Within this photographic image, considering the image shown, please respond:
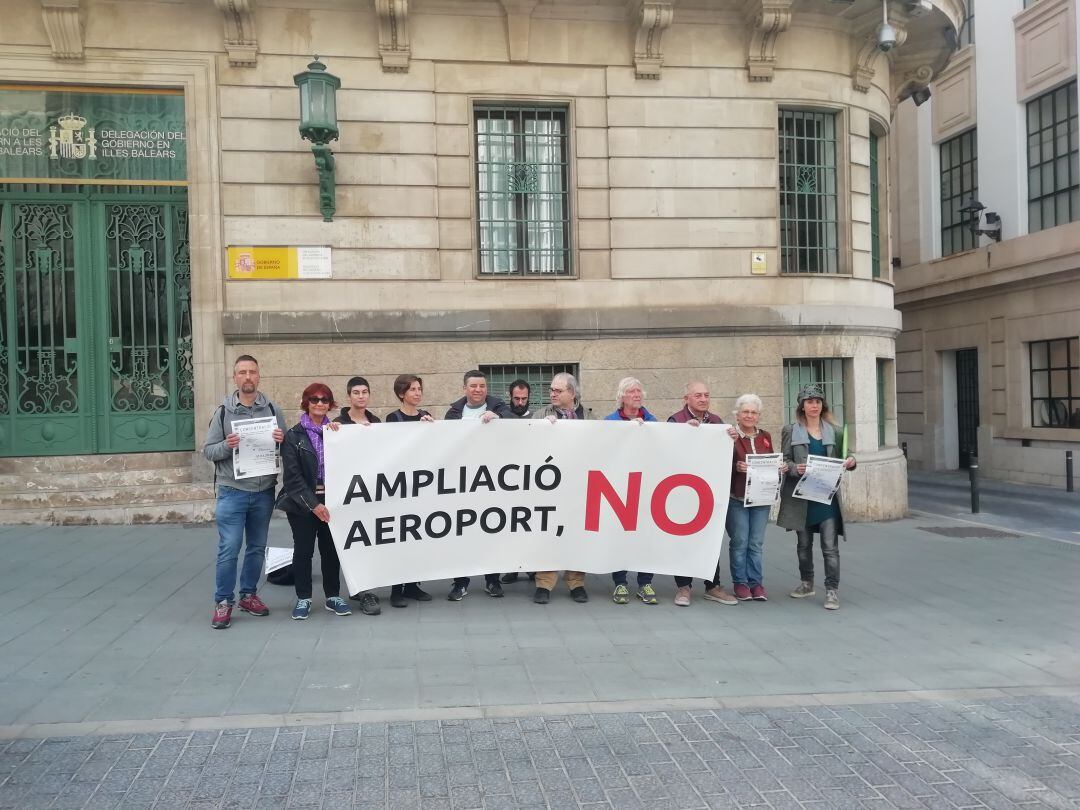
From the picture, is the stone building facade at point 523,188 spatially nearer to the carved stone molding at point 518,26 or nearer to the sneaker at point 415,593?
the carved stone molding at point 518,26

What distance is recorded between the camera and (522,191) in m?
12.0

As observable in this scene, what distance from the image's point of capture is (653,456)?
7.50 meters

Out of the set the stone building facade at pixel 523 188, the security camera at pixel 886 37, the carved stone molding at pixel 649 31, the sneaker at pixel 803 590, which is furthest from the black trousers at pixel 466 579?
the security camera at pixel 886 37

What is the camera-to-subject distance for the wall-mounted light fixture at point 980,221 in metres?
20.0

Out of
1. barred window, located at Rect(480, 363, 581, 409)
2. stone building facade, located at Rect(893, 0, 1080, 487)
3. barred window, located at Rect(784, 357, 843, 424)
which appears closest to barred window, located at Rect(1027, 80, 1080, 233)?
stone building facade, located at Rect(893, 0, 1080, 487)

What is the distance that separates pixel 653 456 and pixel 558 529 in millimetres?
1029

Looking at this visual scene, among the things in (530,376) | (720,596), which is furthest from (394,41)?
(720,596)

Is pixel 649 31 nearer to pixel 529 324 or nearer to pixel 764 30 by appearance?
pixel 764 30

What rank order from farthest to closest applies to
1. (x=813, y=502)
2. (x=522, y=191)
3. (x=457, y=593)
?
(x=522, y=191) < (x=457, y=593) < (x=813, y=502)

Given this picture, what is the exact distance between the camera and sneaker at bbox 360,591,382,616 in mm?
6996

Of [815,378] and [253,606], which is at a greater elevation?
[815,378]

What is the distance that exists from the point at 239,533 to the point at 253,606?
2.14 feet

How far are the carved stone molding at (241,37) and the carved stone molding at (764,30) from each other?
21.3ft

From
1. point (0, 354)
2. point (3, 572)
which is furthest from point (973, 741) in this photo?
point (0, 354)
